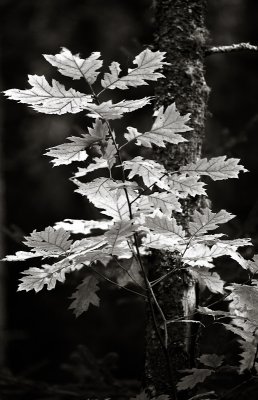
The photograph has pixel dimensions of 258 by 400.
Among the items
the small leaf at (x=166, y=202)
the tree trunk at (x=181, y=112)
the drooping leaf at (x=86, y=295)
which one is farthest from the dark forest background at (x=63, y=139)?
the small leaf at (x=166, y=202)

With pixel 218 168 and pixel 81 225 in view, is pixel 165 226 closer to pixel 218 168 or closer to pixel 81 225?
pixel 218 168

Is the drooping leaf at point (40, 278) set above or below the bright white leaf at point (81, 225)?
below

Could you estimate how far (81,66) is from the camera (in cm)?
134

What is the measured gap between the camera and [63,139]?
818cm

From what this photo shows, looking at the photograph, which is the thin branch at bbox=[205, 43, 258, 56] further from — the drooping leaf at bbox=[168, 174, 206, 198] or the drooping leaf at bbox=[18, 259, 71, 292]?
the drooping leaf at bbox=[18, 259, 71, 292]

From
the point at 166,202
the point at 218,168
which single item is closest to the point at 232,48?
the point at 218,168

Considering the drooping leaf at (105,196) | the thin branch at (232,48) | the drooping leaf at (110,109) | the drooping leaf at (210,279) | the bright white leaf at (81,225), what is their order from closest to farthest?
the drooping leaf at (110,109) → the drooping leaf at (105,196) → the drooping leaf at (210,279) → the bright white leaf at (81,225) → the thin branch at (232,48)

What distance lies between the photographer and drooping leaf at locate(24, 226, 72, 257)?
143cm

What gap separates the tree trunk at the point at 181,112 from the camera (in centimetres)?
183

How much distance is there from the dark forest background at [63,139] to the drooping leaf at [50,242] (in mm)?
4038

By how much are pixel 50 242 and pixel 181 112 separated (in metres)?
0.88

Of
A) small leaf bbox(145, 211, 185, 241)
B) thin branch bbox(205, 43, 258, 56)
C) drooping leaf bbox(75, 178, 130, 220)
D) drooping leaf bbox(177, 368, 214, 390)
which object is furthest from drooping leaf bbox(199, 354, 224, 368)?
thin branch bbox(205, 43, 258, 56)

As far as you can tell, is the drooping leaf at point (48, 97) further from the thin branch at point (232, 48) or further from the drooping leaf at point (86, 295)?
the thin branch at point (232, 48)

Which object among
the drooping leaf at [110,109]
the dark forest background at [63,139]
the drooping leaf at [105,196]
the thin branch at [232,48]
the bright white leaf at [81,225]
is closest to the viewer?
the drooping leaf at [110,109]
